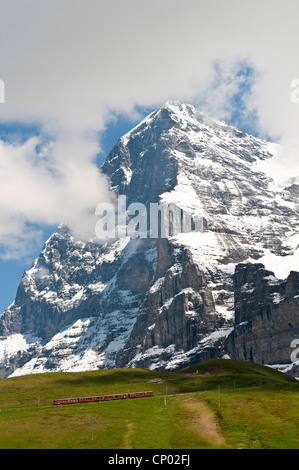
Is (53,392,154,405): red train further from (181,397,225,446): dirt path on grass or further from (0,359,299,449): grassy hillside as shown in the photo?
(181,397,225,446): dirt path on grass

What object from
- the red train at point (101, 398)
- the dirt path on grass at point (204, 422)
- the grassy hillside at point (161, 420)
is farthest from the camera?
the red train at point (101, 398)

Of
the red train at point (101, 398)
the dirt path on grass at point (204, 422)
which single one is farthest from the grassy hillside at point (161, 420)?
the red train at point (101, 398)

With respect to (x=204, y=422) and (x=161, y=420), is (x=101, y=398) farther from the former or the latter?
(x=204, y=422)

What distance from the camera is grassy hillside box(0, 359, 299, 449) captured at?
256 ft

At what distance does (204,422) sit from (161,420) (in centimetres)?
754

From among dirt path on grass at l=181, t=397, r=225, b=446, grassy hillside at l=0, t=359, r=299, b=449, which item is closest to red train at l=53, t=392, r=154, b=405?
grassy hillside at l=0, t=359, r=299, b=449

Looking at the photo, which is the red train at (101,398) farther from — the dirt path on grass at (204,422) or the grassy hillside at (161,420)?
the dirt path on grass at (204,422)

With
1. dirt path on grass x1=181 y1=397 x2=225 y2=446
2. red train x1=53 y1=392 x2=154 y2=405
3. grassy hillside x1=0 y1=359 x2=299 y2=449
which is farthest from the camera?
red train x1=53 y1=392 x2=154 y2=405

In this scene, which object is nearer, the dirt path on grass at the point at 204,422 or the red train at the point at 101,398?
the dirt path on grass at the point at 204,422

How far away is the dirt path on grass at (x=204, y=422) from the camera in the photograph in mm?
80750
